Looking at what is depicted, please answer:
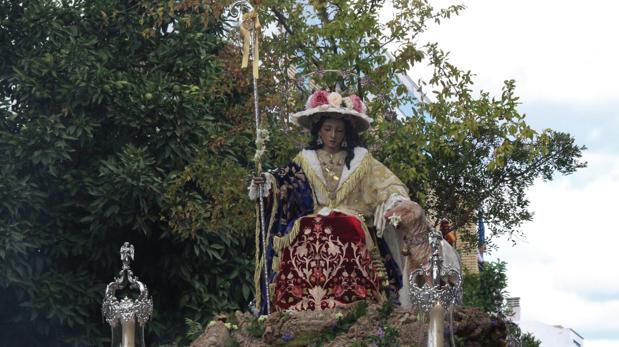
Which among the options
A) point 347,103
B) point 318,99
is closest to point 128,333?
point 318,99

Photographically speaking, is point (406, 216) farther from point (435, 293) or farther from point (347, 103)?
point (435, 293)

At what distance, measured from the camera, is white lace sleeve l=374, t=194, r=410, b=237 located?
15.8 meters

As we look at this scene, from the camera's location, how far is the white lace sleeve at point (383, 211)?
15.8 meters

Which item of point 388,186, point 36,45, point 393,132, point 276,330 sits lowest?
point 276,330

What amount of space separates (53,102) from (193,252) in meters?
3.03

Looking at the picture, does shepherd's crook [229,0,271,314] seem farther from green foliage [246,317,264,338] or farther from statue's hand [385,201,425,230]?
statue's hand [385,201,425,230]

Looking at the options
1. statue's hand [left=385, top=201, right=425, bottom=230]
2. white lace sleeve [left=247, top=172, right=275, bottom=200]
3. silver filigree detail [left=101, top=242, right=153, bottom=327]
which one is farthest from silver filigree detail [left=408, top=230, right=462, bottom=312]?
white lace sleeve [left=247, top=172, right=275, bottom=200]

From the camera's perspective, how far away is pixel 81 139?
75.2ft

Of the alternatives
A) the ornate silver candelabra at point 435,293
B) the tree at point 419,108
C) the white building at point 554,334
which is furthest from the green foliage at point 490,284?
the white building at point 554,334

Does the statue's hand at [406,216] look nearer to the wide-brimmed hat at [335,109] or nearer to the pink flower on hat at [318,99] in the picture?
the wide-brimmed hat at [335,109]

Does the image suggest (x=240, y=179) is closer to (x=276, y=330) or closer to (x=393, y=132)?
(x=393, y=132)

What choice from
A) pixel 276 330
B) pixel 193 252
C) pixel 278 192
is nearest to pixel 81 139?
pixel 193 252

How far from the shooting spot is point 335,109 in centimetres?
1627

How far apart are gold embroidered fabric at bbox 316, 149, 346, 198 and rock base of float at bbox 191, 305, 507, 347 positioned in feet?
6.30
